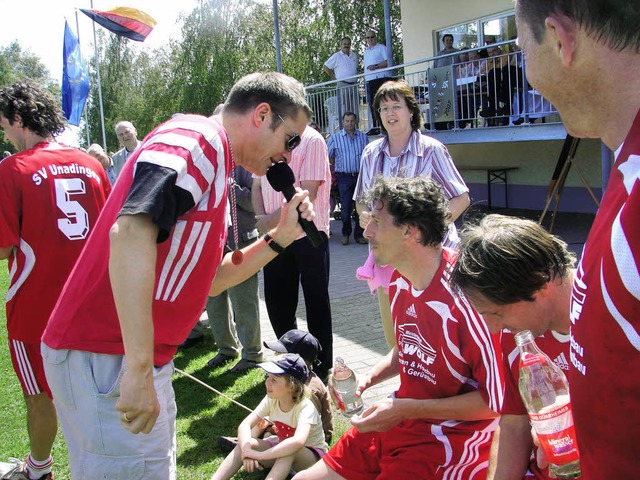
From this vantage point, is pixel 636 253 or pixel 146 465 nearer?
pixel 636 253

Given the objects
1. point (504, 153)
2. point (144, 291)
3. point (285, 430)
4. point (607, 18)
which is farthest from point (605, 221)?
point (504, 153)

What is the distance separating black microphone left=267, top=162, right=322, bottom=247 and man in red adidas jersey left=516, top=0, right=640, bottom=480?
1393mm

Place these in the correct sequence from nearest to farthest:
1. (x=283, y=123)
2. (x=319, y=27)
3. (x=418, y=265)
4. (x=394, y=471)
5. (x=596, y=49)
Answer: (x=596, y=49) → (x=283, y=123) → (x=394, y=471) → (x=418, y=265) → (x=319, y=27)

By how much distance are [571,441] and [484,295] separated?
49 centimetres

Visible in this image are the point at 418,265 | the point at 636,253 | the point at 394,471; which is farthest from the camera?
the point at 418,265

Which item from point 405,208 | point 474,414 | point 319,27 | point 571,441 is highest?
point 319,27

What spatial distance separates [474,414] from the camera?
8.13 feet

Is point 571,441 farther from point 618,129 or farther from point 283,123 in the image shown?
point 283,123

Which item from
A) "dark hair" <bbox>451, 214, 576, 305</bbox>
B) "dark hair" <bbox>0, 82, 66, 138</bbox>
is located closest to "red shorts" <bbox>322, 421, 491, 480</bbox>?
"dark hair" <bbox>451, 214, 576, 305</bbox>

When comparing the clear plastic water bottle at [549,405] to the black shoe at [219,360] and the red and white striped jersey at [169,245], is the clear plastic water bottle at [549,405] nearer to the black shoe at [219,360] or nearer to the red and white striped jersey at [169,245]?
the red and white striped jersey at [169,245]

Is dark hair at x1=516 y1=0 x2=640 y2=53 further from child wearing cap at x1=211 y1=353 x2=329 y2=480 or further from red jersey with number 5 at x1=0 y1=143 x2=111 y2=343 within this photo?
red jersey with number 5 at x1=0 y1=143 x2=111 y2=343

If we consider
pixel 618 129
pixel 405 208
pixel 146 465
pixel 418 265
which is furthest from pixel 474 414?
pixel 618 129

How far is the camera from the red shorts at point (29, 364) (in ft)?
12.1

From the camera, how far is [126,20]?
18266 mm
